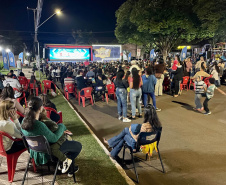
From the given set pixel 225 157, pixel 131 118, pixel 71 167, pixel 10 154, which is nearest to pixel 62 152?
pixel 71 167

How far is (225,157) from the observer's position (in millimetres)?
4527

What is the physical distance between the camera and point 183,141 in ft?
17.7

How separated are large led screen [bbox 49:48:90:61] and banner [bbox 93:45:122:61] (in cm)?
179

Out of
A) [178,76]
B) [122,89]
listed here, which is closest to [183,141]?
[122,89]

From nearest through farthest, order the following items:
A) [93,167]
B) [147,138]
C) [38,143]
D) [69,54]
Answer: [38,143]
[147,138]
[93,167]
[69,54]

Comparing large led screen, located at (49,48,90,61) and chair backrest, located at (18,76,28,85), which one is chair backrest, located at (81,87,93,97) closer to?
chair backrest, located at (18,76,28,85)

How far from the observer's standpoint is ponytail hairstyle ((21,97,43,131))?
121 inches

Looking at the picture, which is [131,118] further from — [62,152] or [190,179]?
[62,152]

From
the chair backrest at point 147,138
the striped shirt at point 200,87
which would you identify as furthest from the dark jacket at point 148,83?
the chair backrest at point 147,138

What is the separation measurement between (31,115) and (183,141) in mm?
3878

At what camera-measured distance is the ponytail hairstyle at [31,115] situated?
3.08 meters

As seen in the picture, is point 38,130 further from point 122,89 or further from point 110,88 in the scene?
point 110,88

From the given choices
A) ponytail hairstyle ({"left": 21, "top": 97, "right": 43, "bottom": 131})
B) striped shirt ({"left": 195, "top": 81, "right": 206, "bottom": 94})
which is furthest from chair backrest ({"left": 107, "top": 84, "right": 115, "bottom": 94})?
ponytail hairstyle ({"left": 21, "top": 97, "right": 43, "bottom": 131})

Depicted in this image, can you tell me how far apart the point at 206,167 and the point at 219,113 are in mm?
4280
